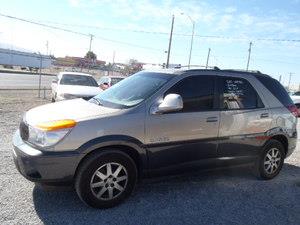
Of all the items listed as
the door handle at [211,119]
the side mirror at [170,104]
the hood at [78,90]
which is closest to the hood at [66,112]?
the side mirror at [170,104]

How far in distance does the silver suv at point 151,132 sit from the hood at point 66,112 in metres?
0.01

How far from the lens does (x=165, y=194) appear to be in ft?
17.6

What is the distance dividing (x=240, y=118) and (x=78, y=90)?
8.85 metres

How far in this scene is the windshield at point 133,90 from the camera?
5129mm

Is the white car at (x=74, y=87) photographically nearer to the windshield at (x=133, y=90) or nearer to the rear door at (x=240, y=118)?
the windshield at (x=133, y=90)

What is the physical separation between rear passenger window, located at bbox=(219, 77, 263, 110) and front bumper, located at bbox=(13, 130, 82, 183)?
2.50 m

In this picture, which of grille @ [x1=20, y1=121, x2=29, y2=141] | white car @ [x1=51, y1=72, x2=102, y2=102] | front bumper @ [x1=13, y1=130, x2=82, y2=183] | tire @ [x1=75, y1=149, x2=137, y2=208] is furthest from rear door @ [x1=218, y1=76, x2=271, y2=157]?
white car @ [x1=51, y1=72, x2=102, y2=102]

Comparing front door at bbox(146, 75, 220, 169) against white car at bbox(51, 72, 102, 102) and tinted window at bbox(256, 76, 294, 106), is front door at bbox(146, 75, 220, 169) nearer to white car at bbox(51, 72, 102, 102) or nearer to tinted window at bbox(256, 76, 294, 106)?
tinted window at bbox(256, 76, 294, 106)

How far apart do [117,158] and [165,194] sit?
1.10 metres

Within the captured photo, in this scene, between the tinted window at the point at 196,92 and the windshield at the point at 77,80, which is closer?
the tinted window at the point at 196,92

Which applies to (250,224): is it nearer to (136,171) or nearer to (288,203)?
(288,203)

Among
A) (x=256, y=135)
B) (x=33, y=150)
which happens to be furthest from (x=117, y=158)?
(x=256, y=135)

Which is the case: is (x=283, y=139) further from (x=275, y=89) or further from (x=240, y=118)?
(x=240, y=118)

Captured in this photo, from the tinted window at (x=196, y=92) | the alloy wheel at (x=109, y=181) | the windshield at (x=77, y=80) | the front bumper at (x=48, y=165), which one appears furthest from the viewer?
the windshield at (x=77, y=80)
